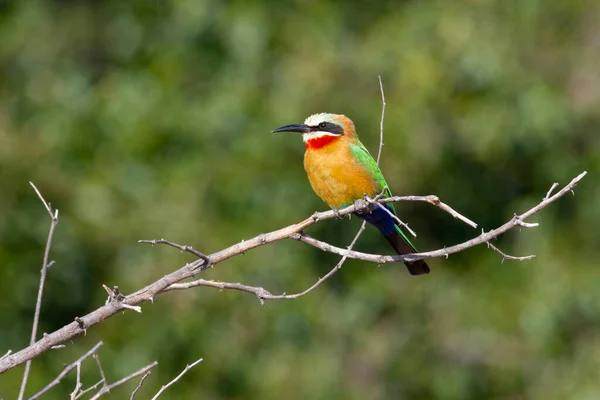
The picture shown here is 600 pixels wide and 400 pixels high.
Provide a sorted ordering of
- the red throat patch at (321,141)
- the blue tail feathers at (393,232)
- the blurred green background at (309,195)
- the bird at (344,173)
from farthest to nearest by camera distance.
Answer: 1. the blurred green background at (309,195)
2. the red throat patch at (321,141)
3. the bird at (344,173)
4. the blue tail feathers at (393,232)

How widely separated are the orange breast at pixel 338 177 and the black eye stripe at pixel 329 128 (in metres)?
0.12

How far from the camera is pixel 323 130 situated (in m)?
4.48

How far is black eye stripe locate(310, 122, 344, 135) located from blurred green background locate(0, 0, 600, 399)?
91.4 inches

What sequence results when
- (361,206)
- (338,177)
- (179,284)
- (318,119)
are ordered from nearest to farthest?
(179,284)
(361,206)
(338,177)
(318,119)

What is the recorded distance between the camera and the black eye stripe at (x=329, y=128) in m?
4.48

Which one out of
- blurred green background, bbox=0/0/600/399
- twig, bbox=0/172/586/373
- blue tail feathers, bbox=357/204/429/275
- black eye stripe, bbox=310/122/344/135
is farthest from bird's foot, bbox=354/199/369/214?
blurred green background, bbox=0/0/600/399

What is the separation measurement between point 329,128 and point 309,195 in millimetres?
2683

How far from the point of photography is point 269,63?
7.69 metres

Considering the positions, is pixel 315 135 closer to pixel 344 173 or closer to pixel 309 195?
pixel 344 173

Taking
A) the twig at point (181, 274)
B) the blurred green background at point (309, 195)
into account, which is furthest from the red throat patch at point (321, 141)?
the blurred green background at point (309, 195)

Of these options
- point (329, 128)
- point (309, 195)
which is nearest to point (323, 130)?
point (329, 128)

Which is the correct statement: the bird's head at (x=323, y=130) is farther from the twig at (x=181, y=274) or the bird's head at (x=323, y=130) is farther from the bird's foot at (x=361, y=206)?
the twig at (x=181, y=274)

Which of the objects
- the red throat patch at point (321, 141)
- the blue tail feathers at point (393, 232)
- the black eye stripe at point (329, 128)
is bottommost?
the blue tail feathers at point (393, 232)

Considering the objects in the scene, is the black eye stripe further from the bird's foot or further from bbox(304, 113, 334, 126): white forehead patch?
the bird's foot
